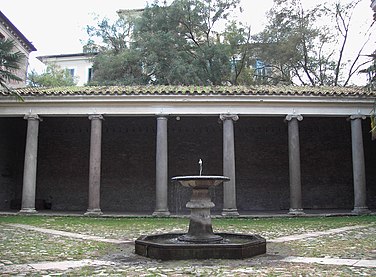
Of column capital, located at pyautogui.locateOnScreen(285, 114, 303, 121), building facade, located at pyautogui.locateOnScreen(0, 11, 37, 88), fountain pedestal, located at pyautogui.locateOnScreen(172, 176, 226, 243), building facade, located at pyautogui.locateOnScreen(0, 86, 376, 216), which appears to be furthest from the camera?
building facade, located at pyautogui.locateOnScreen(0, 11, 37, 88)

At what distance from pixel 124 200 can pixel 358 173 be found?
32.4 feet

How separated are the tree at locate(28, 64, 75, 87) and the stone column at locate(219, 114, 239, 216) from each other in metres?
20.8

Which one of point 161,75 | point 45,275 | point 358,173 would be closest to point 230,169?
point 358,173

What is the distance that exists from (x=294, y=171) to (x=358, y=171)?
2.30 m

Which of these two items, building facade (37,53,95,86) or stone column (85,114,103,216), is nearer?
stone column (85,114,103,216)

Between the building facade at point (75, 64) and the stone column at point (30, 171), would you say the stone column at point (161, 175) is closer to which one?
the stone column at point (30, 171)

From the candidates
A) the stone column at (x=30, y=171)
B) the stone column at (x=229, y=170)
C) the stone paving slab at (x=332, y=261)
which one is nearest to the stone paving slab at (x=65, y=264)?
the stone paving slab at (x=332, y=261)

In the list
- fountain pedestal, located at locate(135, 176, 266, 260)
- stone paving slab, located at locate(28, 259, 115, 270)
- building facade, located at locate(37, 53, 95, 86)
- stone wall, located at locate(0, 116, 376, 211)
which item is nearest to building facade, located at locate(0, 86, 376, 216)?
stone wall, located at locate(0, 116, 376, 211)

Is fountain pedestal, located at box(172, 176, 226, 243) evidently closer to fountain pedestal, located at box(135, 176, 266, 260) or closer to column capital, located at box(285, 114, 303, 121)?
fountain pedestal, located at box(135, 176, 266, 260)

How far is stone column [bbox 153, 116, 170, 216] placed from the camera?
48.0 ft

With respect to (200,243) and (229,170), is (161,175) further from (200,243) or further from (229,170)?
(200,243)

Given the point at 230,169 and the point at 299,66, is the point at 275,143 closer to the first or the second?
the point at 230,169

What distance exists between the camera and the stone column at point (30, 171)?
584 inches

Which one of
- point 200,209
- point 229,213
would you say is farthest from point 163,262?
point 229,213
